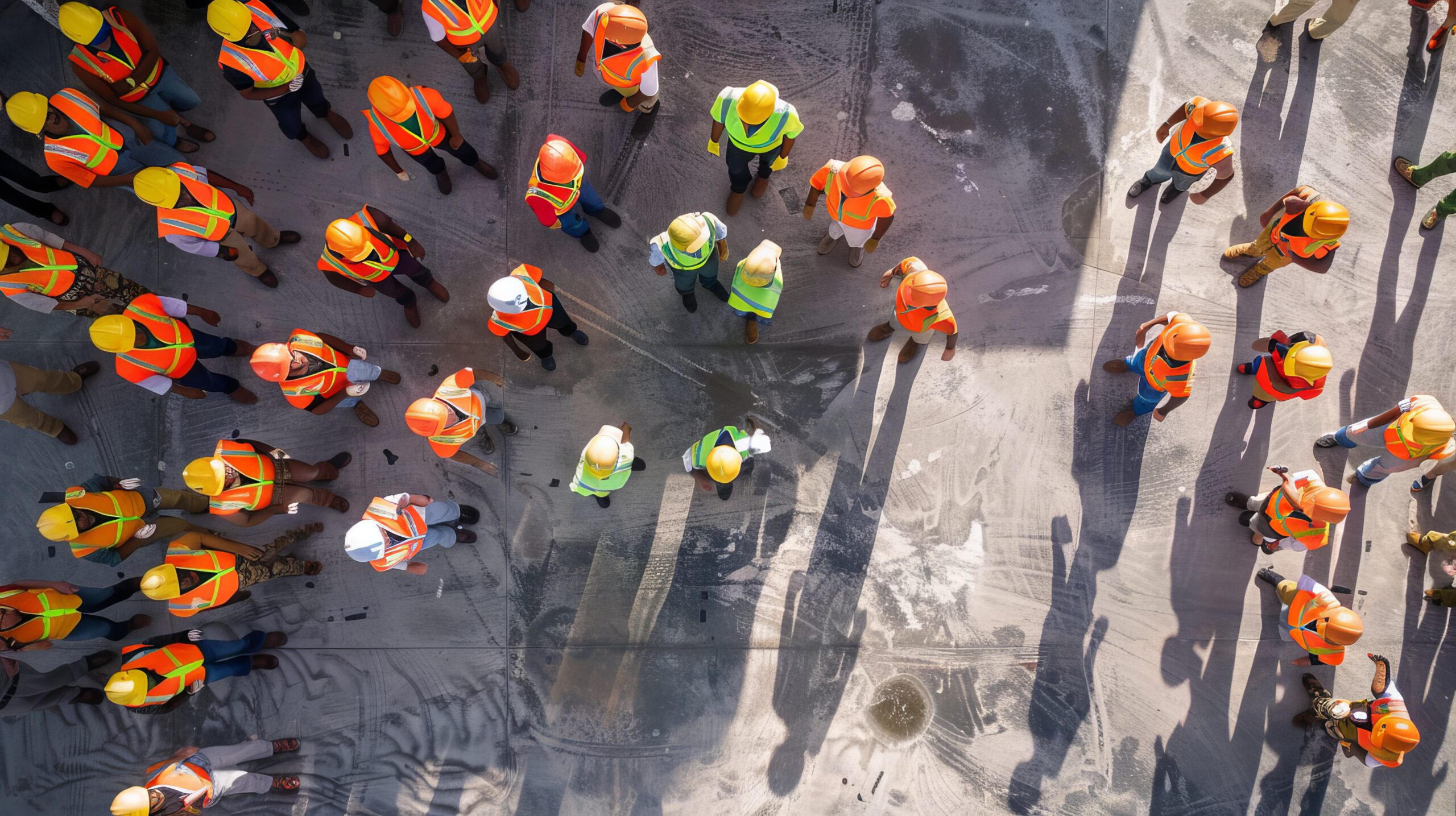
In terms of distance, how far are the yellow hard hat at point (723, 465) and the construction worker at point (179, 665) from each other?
15.1 ft

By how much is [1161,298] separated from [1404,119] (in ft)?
10.3

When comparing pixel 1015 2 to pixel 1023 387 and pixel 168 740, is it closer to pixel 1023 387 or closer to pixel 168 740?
pixel 1023 387

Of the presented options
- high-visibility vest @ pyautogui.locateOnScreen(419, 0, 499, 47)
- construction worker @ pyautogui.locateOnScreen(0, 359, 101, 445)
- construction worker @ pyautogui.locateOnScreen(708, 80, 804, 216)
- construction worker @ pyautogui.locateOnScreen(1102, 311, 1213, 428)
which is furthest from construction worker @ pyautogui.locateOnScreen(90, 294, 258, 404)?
construction worker @ pyautogui.locateOnScreen(1102, 311, 1213, 428)

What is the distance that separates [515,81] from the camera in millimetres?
6934

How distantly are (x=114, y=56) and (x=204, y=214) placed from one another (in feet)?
5.13

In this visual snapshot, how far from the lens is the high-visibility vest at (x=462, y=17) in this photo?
579 cm

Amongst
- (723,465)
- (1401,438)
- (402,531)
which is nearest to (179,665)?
(402,531)

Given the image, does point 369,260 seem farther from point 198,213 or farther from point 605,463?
point 605,463

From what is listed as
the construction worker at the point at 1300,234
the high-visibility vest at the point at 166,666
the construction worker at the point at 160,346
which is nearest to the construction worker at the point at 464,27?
the construction worker at the point at 160,346

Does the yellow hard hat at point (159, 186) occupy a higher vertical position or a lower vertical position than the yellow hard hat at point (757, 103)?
lower

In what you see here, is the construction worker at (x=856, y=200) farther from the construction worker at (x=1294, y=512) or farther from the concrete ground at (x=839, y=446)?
the construction worker at (x=1294, y=512)

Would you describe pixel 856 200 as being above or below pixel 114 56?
above

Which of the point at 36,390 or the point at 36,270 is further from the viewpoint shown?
the point at 36,390

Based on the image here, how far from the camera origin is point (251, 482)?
5.61m
